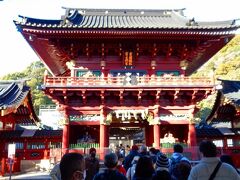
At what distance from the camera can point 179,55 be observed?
19.4 metres

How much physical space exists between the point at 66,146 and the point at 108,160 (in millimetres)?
13564

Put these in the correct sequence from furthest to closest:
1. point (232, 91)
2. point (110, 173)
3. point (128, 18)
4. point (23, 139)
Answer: point (128, 18), point (232, 91), point (23, 139), point (110, 173)

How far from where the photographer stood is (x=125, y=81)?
1773 centimetres

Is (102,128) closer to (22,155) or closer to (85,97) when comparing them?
(85,97)

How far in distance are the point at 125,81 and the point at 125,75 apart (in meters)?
1.01

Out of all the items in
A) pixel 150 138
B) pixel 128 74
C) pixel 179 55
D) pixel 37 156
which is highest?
pixel 179 55

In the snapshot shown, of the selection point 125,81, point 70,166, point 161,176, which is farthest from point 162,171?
point 125,81

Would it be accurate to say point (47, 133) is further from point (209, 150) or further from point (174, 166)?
point (209, 150)

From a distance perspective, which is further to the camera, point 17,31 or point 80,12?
point 80,12

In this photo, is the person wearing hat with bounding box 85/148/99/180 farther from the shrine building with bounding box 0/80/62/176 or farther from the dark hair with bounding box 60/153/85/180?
the shrine building with bounding box 0/80/62/176

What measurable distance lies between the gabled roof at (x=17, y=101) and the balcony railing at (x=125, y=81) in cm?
348

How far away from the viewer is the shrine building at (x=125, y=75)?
17.3 metres

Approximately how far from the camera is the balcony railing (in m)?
17.4

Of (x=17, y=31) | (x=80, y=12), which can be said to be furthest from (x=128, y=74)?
(x=80, y=12)
